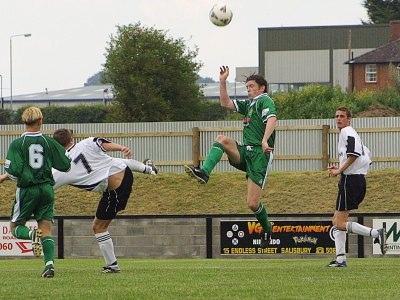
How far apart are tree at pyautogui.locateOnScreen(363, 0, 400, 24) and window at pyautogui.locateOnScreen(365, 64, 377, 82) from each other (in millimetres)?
20699

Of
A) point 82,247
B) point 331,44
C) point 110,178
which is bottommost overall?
point 82,247

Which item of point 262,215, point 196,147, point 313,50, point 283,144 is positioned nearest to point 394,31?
point 313,50

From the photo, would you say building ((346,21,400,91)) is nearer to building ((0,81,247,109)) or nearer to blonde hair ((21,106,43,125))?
building ((0,81,247,109))

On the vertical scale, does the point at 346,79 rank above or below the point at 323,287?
above

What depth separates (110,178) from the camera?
13.8m

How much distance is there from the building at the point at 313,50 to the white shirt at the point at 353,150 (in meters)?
74.6

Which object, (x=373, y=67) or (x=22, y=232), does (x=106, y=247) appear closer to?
(x=22, y=232)

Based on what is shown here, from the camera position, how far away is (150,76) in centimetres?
6538

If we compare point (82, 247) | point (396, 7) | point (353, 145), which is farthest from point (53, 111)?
point (353, 145)

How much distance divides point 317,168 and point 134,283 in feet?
71.5

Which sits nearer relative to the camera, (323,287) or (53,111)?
(323,287)

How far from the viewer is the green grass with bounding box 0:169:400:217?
29.1 m

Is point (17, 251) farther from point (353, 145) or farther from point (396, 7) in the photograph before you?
point (396, 7)

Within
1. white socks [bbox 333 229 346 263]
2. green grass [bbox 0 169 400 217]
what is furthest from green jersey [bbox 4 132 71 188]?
green grass [bbox 0 169 400 217]
